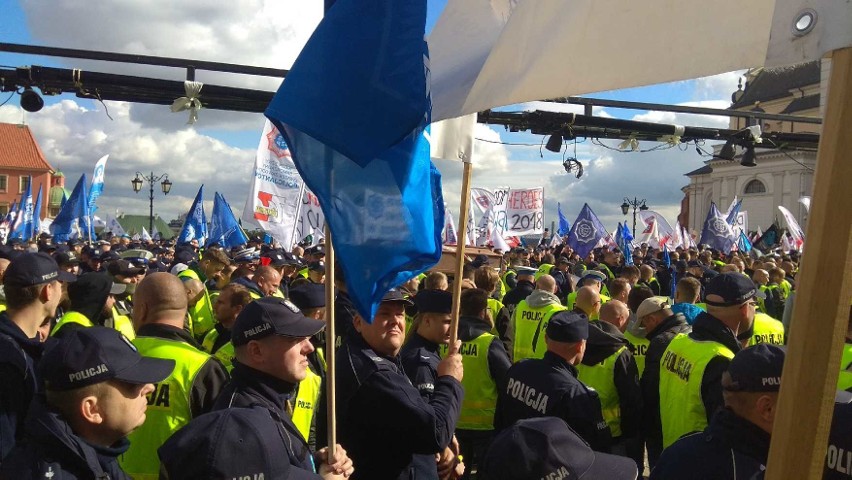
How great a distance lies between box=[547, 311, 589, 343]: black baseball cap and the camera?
454cm

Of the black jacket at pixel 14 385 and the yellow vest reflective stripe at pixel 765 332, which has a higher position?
the yellow vest reflective stripe at pixel 765 332

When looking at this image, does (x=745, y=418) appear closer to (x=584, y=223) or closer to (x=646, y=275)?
(x=646, y=275)

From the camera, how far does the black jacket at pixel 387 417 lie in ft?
10.9

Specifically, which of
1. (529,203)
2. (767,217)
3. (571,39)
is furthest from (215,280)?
(767,217)

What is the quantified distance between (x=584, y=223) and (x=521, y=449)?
613 inches

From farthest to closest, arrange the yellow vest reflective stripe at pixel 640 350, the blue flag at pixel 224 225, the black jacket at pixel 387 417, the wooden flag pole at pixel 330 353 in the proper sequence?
the blue flag at pixel 224 225 → the yellow vest reflective stripe at pixel 640 350 → the black jacket at pixel 387 417 → the wooden flag pole at pixel 330 353

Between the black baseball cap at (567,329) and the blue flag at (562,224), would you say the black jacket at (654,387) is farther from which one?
the blue flag at (562,224)

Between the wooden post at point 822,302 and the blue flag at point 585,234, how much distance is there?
16.2 metres

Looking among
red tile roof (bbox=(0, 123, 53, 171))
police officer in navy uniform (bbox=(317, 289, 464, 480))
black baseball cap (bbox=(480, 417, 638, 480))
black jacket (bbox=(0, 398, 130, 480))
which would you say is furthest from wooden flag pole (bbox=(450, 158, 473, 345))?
red tile roof (bbox=(0, 123, 53, 171))

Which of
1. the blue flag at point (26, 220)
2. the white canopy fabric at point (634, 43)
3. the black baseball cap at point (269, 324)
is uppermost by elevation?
the white canopy fabric at point (634, 43)

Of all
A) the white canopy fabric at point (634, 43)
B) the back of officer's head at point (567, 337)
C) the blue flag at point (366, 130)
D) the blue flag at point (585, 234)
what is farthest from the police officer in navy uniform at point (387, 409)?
the blue flag at point (585, 234)

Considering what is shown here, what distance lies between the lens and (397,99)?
8.94 feet

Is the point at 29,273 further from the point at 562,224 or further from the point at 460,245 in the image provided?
the point at 562,224

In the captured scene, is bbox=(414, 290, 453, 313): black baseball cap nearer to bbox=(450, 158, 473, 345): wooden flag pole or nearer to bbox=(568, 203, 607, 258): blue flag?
bbox=(450, 158, 473, 345): wooden flag pole
